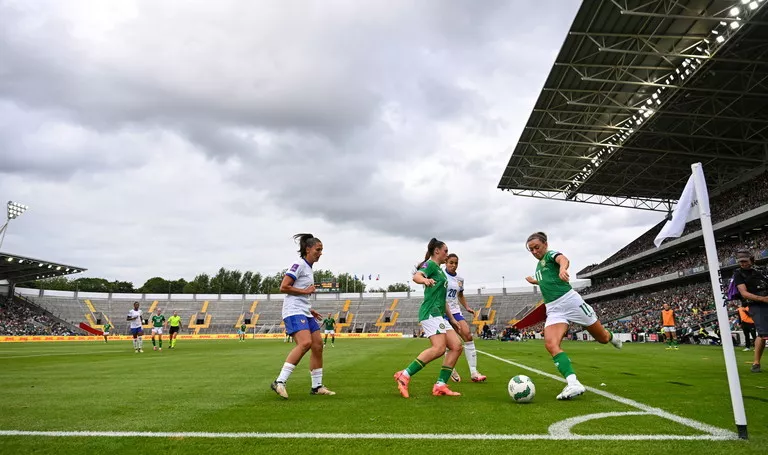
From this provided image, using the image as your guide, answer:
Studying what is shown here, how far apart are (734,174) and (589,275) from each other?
25.5 meters

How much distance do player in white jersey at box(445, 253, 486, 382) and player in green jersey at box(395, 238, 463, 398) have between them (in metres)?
1.50

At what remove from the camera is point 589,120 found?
1117 inches

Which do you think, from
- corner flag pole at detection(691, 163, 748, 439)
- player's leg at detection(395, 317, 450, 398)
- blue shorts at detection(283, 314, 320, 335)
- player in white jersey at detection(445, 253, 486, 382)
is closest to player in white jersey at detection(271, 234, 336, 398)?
blue shorts at detection(283, 314, 320, 335)

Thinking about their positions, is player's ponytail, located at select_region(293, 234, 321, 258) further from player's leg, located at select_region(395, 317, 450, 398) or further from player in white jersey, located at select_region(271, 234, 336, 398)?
player's leg, located at select_region(395, 317, 450, 398)

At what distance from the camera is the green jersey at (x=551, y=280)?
19.2 feet

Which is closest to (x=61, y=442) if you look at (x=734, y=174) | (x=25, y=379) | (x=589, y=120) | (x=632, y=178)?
(x=25, y=379)

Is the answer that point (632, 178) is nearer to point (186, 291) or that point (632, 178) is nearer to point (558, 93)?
point (558, 93)

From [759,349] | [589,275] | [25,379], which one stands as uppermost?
[589,275]

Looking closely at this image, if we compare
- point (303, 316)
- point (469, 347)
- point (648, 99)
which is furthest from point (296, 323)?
point (648, 99)

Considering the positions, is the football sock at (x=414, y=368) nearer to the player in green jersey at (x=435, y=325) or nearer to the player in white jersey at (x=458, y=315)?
the player in green jersey at (x=435, y=325)

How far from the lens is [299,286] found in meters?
6.11

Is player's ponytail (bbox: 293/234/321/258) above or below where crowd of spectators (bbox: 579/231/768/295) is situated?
below

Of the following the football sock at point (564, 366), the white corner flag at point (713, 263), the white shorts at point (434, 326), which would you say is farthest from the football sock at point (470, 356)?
the white corner flag at point (713, 263)

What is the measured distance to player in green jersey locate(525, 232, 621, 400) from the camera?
565 cm
